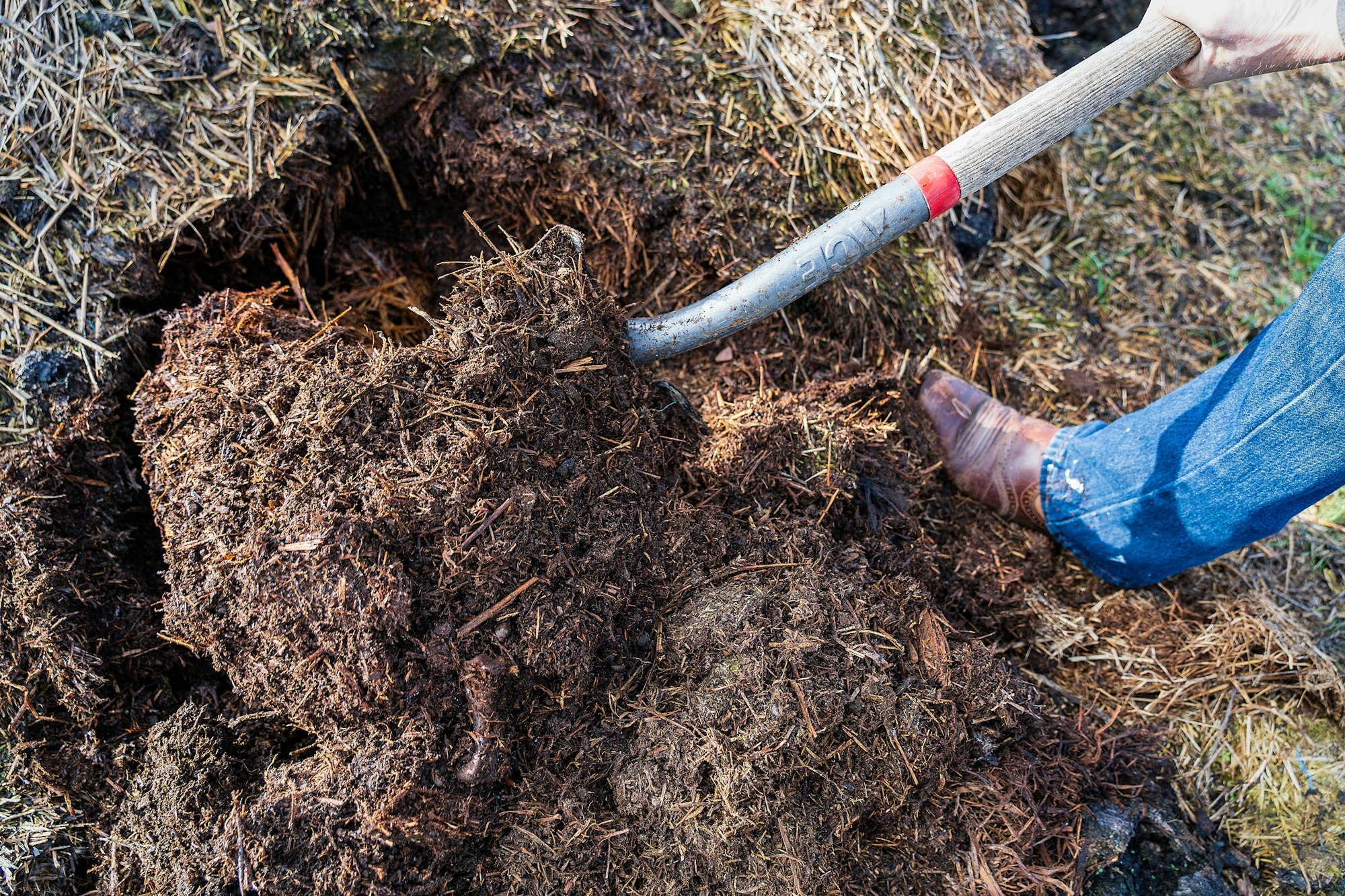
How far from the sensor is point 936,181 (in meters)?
1.97

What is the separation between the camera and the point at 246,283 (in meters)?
2.28

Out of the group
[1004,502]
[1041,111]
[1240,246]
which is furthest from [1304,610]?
[1041,111]

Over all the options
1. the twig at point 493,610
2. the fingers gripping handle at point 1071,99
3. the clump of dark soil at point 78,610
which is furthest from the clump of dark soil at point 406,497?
the fingers gripping handle at point 1071,99

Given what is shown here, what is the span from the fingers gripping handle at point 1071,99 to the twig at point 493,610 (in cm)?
141

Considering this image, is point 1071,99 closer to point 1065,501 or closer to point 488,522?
point 1065,501

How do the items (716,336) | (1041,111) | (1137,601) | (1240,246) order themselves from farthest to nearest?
(1240,246), (1137,601), (716,336), (1041,111)

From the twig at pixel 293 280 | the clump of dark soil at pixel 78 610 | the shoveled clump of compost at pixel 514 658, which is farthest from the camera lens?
the twig at pixel 293 280

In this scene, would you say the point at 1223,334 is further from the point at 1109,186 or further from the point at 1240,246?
the point at 1109,186

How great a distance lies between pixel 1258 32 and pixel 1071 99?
16.2 inches

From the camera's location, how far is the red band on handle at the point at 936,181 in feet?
6.47

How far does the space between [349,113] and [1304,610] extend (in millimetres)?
3230

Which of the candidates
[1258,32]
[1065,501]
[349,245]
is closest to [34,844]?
[349,245]

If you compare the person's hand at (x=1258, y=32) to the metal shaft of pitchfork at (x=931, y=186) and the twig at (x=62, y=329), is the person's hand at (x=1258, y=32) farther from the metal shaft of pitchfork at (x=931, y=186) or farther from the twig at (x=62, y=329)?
the twig at (x=62, y=329)

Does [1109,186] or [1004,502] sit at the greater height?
[1109,186]
